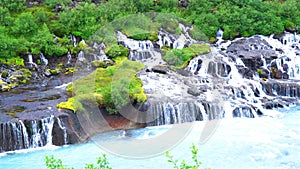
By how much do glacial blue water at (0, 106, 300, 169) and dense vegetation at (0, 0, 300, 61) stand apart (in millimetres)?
10526

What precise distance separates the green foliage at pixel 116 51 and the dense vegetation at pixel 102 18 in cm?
200

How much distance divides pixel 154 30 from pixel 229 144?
14041 mm

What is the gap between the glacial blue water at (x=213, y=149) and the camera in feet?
49.4

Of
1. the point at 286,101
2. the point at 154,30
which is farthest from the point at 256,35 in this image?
the point at 286,101

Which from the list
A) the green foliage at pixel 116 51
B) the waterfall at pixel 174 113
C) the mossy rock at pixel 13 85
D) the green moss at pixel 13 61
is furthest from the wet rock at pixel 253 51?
the mossy rock at pixel 13 85

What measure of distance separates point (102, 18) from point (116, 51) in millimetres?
4319

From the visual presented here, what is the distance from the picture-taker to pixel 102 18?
29.2 m

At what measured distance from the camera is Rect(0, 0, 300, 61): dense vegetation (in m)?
26.4

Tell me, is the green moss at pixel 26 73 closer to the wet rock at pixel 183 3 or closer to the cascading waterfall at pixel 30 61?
the cascading waterfall at pixel 30 61

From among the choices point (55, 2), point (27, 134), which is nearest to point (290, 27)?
point (55, 2)

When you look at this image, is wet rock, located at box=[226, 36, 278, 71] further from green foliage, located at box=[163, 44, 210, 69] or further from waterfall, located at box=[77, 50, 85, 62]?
waterfall, located at box=[77, 50, 85, 62]

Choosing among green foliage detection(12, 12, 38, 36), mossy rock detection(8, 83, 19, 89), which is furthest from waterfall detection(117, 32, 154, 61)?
mossy rock detection(8, 83, 19, 89)

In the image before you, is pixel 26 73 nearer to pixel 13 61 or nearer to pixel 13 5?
pixel 13 61

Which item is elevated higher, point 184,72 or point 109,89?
point 184,72
